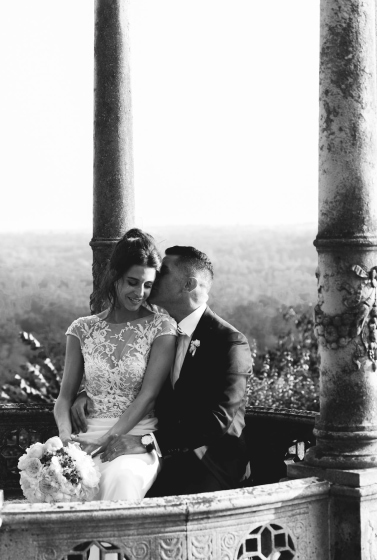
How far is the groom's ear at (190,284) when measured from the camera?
25.1 ft

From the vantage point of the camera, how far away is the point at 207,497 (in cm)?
608

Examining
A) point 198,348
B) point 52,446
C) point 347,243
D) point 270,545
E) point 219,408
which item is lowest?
point 270,545

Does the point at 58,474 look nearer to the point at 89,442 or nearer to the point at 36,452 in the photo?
the point at 36,452

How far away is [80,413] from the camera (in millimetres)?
7746

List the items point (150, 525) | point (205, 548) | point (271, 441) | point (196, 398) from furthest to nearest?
1. point (271, 441)
2. point (196, 398)
3. point (205, 548)
4. point (150, 525)

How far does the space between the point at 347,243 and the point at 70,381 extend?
2526 millimetres

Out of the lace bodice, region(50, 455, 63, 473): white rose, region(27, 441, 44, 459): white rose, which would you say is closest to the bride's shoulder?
the lace bodice

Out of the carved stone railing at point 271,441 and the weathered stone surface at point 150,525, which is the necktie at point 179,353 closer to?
the weathered stone surface at point 150,525

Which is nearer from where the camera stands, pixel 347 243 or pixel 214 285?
pixel 347 243

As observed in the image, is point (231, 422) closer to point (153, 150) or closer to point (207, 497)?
point (207, 497)

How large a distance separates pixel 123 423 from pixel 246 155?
23.4m

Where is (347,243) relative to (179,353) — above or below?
above

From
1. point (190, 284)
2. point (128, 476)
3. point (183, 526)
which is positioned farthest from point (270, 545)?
point (190, 284)

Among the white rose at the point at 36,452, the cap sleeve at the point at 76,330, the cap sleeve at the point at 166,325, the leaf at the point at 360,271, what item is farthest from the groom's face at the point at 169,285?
the white rose at the point at 36,452
